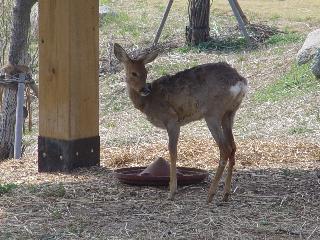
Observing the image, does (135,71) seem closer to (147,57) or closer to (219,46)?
(147,57)

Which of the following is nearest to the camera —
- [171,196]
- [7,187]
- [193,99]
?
[171,196]

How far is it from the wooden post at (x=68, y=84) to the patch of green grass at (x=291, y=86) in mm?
5283

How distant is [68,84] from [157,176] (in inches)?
53.6

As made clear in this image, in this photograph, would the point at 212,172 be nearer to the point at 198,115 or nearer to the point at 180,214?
the point at 198,115

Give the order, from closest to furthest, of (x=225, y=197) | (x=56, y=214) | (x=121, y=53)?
(x=56, y=214), (x=225, y=197), (x=121, y=53)

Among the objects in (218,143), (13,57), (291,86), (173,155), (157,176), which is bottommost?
(157,176)

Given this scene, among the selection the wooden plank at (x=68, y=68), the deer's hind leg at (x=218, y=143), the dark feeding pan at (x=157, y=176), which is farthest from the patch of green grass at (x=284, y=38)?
the deer's hind leg at (x=218, y=143)

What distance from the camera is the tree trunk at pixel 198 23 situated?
17.9 meters

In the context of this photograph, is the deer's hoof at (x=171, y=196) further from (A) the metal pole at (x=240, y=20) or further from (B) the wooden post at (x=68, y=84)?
(A) the metal pole at (x=240, y=20)

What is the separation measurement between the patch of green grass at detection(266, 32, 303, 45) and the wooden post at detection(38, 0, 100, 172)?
932 centimetres

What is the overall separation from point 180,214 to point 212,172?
1.78 m

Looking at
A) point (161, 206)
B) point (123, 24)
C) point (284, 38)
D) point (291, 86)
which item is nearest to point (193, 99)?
point (161, 206)

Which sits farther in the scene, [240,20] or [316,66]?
[240,20]

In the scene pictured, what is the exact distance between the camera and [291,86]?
46.7 ft
